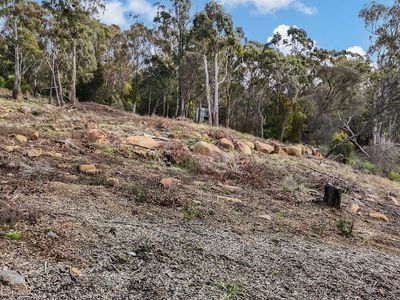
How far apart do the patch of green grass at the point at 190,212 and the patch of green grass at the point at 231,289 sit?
166cm

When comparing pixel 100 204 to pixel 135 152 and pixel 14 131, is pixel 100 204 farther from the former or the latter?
pixel 14 131

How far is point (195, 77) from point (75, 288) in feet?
84.1

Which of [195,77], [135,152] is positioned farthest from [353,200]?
[195,77]

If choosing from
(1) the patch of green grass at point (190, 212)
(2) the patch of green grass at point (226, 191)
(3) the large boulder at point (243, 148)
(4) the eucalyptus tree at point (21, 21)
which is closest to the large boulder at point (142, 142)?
(3) the large boulder at point (243, 148)

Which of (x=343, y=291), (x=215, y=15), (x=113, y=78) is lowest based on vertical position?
(x=343, y=291)

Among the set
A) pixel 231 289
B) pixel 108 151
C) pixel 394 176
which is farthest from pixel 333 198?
pixel 394 176

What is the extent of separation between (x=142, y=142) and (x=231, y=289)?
6.98 meters

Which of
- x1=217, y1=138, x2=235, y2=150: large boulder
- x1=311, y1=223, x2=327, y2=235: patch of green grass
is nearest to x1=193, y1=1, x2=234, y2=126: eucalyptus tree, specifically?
x1=217, y1=138, x2=235, y2=150: large boulder

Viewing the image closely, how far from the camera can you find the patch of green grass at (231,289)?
10.2 ft

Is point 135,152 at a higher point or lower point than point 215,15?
lower

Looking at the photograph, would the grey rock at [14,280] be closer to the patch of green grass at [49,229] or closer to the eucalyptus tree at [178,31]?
the patch of green grass at [49,229]

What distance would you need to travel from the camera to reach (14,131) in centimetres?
884

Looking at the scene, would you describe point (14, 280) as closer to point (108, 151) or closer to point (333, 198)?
point (333, 198)

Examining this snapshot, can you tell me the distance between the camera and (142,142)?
388 inches
